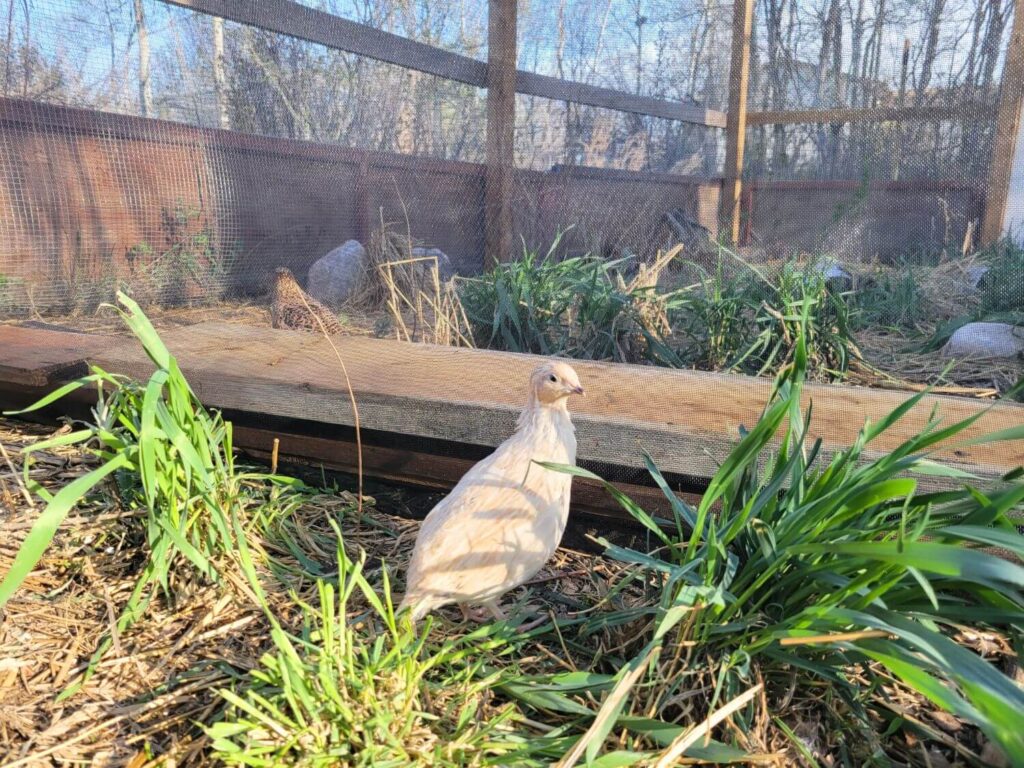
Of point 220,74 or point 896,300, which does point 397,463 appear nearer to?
point 220,74

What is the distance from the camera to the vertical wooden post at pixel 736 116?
14.4 feet

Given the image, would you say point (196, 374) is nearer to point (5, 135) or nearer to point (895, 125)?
point (5, 135)

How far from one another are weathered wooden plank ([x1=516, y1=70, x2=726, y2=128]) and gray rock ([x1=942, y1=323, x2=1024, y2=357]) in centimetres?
199

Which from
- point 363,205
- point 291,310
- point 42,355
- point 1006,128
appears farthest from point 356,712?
point 1006,128

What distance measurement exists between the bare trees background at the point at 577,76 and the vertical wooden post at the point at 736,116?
0.08 m

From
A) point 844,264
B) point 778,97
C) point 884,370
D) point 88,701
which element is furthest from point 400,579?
point 778,97

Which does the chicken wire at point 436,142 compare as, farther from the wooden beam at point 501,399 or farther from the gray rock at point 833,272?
the wooden beam at point 501,399

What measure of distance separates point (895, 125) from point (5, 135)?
445 centimetres

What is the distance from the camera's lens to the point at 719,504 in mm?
2061

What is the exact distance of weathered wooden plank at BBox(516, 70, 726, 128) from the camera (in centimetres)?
484

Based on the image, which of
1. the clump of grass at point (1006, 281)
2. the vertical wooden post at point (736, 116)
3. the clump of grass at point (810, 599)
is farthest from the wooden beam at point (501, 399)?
the vertical wooden post at point (736, 116)

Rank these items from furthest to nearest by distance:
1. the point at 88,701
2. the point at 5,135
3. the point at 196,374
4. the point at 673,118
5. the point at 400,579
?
the point at 673,118 < the point at 5,135 < the point at 196,374 < the point at 400,579 < the point at 88,701

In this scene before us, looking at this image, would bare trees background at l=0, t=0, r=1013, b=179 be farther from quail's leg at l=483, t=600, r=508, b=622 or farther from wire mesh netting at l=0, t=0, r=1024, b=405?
quail's leg at l=483, t=600, r=508, b=622

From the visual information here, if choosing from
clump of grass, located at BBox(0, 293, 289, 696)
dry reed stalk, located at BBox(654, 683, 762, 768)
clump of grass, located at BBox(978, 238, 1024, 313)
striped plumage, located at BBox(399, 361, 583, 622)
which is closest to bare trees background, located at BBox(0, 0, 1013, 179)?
clump of grass, located at BBox(978, 238, 1024, 313)
